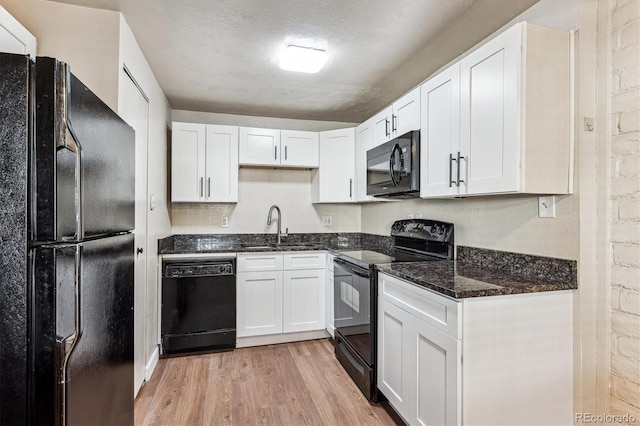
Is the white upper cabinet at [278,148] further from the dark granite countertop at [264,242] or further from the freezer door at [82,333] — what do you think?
the freezer door at [82,333]

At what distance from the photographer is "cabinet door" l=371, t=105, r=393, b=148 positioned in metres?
2.65

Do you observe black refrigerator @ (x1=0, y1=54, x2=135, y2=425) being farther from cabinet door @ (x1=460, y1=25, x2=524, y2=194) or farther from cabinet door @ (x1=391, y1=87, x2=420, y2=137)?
cabinet door @ (x1=391, y1=87, x2=420, y2=137)

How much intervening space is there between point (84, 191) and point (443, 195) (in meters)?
1.74

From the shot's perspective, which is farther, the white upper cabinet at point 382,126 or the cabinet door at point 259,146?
the cabinet door at point 259,146

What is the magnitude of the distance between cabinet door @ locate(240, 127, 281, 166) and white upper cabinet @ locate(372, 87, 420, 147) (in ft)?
3.55

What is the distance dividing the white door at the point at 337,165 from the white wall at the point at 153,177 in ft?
5.06

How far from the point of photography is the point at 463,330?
1415mm

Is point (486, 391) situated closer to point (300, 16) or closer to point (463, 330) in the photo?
point (463, 330)

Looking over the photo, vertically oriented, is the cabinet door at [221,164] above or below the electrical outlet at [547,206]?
above

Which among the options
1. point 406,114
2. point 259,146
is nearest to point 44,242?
point 406,114

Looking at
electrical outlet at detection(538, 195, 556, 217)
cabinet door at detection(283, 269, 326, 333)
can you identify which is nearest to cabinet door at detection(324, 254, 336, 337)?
cabinet door at detection(283, 269, 326, 333)

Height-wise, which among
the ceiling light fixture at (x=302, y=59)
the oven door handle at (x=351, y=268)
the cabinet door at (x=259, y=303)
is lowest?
the cabinet door at (x=259, y=303)

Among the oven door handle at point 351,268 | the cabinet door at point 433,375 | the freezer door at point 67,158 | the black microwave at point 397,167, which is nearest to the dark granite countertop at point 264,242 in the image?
the oven door handle at point 351,268

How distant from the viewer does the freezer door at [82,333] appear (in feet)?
2.34
